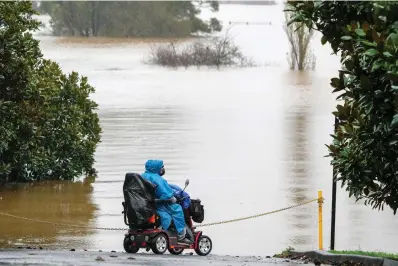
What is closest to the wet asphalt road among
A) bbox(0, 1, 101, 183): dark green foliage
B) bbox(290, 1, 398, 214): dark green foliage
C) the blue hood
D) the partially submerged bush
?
the blue hood

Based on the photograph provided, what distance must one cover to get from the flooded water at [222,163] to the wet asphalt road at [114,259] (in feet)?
8.46

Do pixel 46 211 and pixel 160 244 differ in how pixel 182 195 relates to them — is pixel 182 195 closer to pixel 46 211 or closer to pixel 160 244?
pixel 160 244

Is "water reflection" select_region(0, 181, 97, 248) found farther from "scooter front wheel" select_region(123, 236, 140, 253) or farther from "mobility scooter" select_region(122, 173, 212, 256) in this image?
"mobility scooter" select_region(122, 173, 212, 256)

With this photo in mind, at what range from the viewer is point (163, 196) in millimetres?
13148

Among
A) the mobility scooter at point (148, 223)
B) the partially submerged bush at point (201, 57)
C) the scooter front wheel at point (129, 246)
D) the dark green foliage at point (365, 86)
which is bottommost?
the partially submerged bush at point (201, 57)

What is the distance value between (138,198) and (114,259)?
888 millimetres

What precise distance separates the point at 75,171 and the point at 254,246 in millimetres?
8025

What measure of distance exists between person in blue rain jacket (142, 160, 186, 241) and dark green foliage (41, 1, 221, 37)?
283ft

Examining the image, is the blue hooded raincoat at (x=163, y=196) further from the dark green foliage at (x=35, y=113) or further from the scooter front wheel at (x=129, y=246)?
the dark green foliage at (x=35, y=113)

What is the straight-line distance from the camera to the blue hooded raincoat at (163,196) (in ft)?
43.2

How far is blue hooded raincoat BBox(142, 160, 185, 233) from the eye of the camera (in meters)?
13.2

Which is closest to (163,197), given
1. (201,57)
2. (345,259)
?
(345,259)

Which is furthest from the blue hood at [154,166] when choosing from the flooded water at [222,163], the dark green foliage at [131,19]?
the dark green foliage at [131,19]

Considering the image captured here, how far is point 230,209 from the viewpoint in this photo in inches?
815
